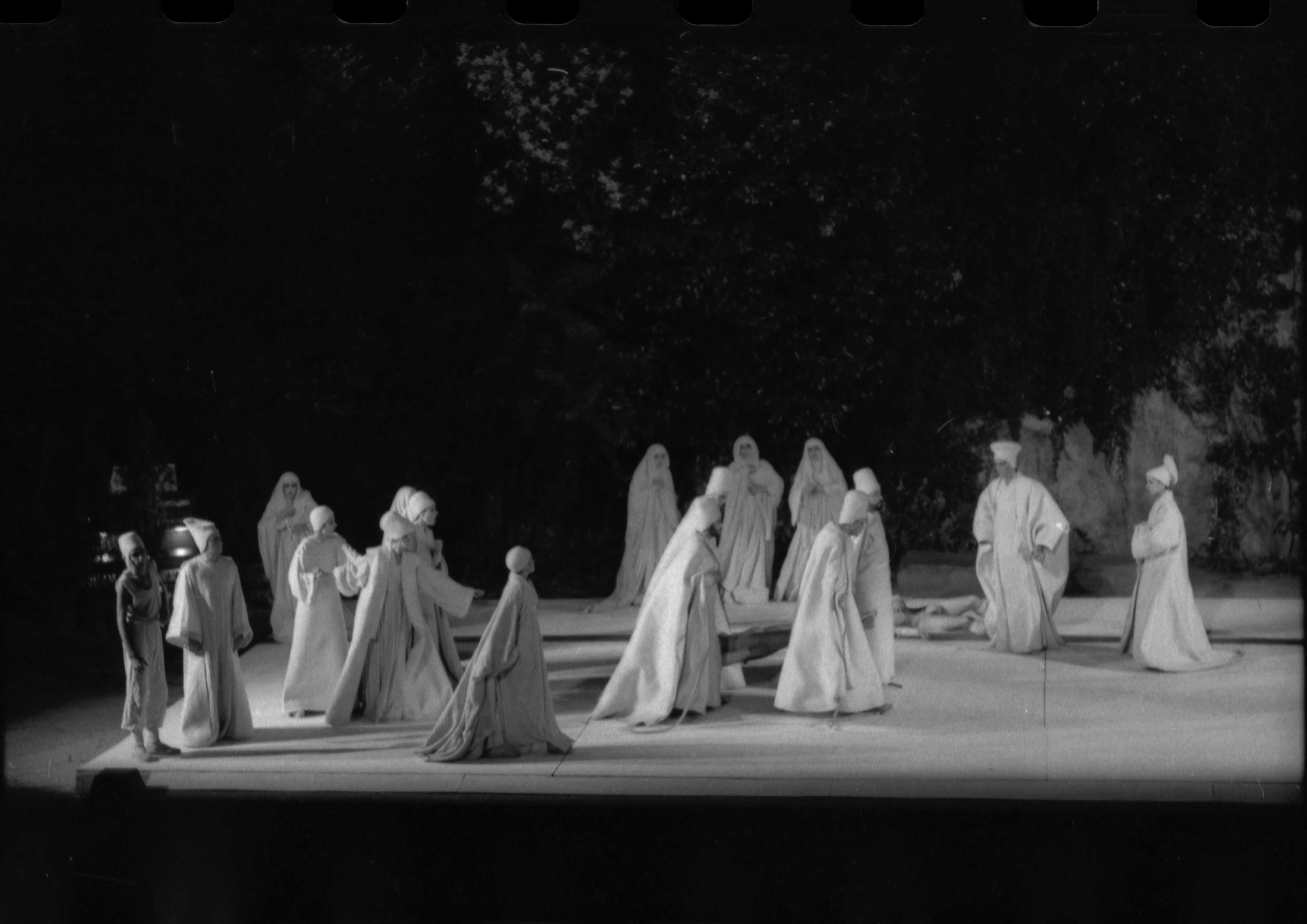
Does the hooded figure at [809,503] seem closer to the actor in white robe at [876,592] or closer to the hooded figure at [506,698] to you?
the actor in white robe at [876,592]

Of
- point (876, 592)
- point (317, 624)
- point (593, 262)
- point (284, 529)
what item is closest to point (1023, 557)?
point (876, 592)

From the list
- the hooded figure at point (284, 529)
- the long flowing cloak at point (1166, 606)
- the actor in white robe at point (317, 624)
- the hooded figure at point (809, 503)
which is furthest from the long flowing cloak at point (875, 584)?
the hooded figure at point (284, 529)

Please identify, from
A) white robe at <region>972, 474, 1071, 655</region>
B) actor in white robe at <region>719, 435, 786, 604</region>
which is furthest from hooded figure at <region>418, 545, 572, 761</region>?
actor in white robe at <region>719, 435, 786, 604</region>

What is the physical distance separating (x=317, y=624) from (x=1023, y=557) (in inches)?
205

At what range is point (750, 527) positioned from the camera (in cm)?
1652

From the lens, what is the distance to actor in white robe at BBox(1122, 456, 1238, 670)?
1389cm

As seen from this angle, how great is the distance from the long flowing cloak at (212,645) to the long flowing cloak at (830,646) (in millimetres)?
3509

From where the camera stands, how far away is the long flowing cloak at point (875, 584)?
12914 millimetres

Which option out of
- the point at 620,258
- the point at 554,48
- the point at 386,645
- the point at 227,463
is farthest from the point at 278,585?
the point at 554,48

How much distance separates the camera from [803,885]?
11.4 metres

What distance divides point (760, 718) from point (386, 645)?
2496 mm

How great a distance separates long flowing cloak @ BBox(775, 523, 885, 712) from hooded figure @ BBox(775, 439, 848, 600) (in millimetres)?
3157

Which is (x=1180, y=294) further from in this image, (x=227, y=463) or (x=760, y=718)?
(x=227, y=463)

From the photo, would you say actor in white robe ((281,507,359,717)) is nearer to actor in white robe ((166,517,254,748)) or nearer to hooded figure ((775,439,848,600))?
actor in white robe ((166,517,254,748))
